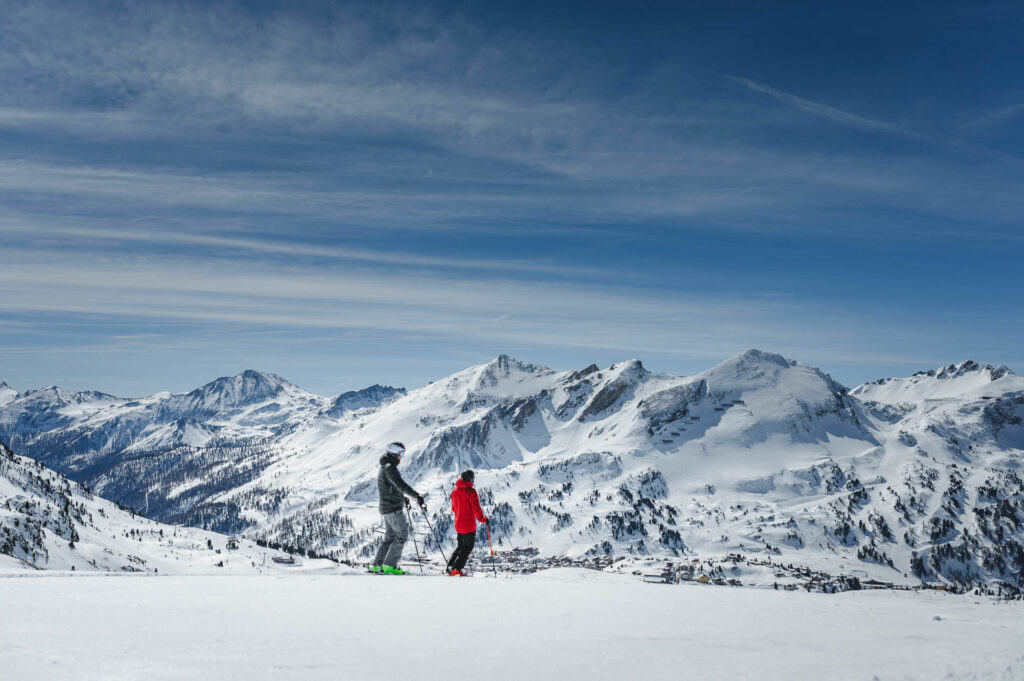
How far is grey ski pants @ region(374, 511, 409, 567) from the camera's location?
54.1 feet

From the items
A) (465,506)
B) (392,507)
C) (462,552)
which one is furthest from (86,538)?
(465,506)

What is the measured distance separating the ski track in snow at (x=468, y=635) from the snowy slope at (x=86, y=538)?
68.6 ft

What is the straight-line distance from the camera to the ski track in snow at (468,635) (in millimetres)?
5422

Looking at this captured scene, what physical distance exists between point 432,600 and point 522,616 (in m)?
1.93

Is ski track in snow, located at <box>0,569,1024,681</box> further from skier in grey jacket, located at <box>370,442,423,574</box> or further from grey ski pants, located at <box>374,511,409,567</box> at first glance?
grey ski pants, located at <box>374,511,409,567</box>

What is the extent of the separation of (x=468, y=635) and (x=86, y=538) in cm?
8548

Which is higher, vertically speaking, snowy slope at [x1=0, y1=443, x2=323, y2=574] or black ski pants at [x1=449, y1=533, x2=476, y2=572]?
black ski pants at [x1=449, y1=533, x2=476, y2=572]

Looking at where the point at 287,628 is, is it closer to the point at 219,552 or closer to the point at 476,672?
the point at 476,672

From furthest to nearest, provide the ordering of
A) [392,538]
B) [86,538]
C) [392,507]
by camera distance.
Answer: [86,538] < [392,538] < [392,507]

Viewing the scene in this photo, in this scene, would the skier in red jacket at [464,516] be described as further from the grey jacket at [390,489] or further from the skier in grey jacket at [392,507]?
the grey jacket at [390,489]

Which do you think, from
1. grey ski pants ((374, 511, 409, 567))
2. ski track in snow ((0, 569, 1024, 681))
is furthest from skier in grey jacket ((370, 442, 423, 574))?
ski track in snow ((0, 569, 1024, 681))

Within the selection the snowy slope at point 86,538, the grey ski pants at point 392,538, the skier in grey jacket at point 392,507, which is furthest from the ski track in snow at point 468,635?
the snowy slope at point 86,538

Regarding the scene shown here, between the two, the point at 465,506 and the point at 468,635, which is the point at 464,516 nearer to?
the point at 465,506

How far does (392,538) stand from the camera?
16.7 metres
